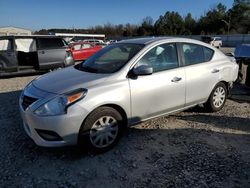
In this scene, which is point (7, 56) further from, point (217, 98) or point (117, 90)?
point (217, 98)

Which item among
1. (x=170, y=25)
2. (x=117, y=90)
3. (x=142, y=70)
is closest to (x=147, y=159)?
(x=117, y=90)

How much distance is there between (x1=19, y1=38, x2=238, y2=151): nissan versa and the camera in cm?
333

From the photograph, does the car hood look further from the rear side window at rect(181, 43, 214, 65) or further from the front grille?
the rear side window at rect(181, 43, 214, 65)

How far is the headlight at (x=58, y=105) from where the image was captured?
3.27m

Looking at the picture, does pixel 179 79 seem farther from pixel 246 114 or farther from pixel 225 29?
pixel 225 29

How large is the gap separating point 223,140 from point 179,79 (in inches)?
47.2

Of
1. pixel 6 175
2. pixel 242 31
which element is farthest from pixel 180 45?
pixel 242 31

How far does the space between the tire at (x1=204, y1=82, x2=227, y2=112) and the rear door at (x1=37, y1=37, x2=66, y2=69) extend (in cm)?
681

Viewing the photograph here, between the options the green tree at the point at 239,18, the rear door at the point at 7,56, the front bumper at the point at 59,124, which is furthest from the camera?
the green tree at the point at 239,18

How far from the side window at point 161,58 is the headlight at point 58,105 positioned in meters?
1.18

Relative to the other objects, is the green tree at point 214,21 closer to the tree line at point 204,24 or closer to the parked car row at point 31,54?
the tree line at point 204,24

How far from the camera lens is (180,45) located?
4547mm

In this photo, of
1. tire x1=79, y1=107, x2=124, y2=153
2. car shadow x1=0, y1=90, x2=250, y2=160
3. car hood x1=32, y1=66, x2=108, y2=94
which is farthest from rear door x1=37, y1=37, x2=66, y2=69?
tire x1=79, y1=107, x2=124, y2=153

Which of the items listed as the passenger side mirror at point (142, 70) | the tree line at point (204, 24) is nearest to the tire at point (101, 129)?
the passenger side mirror at point (142, 70)
